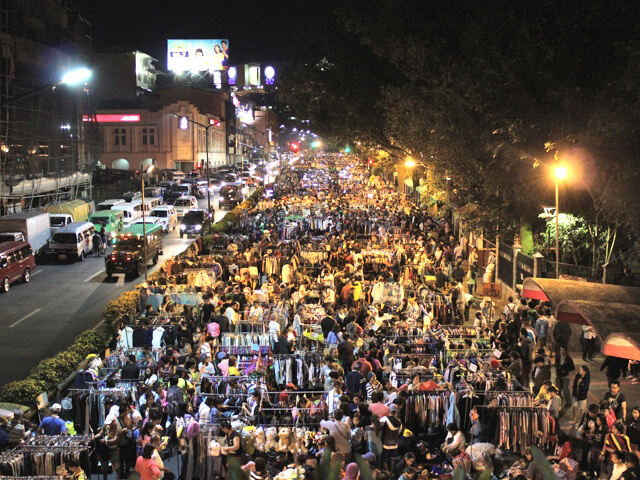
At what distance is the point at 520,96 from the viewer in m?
21.2

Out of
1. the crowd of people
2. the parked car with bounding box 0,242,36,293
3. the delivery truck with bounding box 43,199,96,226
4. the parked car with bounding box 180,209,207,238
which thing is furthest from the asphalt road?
the parked car with bounding box 180,209,207,238

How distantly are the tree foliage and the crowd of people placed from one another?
416 cm

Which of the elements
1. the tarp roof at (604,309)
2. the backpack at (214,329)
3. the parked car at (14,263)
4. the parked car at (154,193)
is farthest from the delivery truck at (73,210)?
the tarp roof at (604,309)

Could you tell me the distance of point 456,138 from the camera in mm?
25125

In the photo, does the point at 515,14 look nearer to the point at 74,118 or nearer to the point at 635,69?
the point at 635,69

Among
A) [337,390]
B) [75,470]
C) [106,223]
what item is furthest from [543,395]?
[106,223]

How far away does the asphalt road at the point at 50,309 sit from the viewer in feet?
59.9

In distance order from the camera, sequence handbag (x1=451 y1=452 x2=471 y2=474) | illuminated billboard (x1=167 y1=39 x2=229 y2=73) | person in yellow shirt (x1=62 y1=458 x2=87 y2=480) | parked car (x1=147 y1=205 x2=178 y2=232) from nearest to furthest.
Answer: person in yellow shirt (x1=62 y1=458 x2=87 y2=480) → handbag (x1=451 y1=452 x2=471 y2=474) → parked car (x1=147 y1=205 x2=178 y2=232) → illuminated billboard (x1=167 y1=39 x2=229 y2=73)

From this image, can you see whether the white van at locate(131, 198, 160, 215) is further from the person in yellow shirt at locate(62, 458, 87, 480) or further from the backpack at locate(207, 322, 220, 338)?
the person in yellow shirt at locate(62, 458, 87, 480)

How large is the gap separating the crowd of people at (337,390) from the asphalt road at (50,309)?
244 centimetres

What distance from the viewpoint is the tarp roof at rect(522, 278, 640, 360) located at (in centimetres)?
1231

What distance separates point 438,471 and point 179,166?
256 ft

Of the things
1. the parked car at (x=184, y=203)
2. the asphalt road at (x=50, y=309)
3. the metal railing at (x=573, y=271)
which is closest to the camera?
the asphalt road at (x=50, y=309)

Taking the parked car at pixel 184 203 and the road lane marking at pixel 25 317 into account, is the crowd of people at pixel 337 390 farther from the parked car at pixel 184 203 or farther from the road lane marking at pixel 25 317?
the parked car at pixel 184 203
